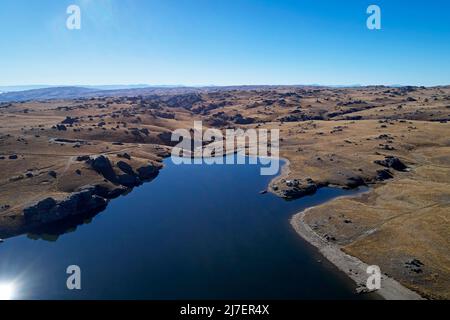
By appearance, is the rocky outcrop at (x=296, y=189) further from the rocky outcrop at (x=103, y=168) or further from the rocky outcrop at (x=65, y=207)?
the rocky outcrop at (x=103, y=168)

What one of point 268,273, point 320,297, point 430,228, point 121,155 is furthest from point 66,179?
point 430,228

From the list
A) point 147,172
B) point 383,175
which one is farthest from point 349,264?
point 147,172

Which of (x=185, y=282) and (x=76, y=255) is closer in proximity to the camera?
(x=185, y=282)

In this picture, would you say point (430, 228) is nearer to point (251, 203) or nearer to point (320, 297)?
point (320, 297)

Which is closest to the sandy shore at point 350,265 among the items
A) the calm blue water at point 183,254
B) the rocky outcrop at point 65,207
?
the calm blue water at point 183,254

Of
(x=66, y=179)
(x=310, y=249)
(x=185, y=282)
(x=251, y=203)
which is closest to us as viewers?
(x=185, y=282)

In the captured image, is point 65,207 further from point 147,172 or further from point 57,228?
point 147,172
